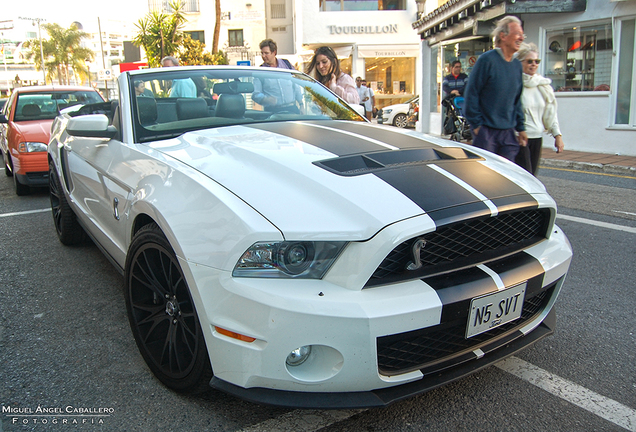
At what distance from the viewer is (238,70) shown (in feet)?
11.6

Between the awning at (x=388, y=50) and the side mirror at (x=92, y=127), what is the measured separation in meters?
24.0

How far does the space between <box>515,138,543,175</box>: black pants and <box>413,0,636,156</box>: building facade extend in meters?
6.49

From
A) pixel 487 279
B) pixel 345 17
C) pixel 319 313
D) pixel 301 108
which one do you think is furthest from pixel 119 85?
pixel 345 17

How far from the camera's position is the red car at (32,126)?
22.5ft

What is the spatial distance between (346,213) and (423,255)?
328 millimetres

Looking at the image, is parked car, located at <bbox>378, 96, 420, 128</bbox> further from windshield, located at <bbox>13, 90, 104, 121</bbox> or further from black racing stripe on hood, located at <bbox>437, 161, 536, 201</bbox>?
black racing stripe on hood, located at <bbox>437, 161, 536, 201</bbox>

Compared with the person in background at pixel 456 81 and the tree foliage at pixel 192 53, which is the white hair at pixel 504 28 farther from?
the tree foliage at pixel 192 53

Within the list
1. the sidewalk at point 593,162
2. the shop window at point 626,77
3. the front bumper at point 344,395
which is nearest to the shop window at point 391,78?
the shop window at point 626,77

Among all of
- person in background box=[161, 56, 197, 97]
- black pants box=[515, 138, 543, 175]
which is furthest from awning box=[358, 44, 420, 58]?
person in background box=[161, 56, 197, 97]

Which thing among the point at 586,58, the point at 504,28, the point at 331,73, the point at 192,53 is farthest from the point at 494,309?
the point at 192,53

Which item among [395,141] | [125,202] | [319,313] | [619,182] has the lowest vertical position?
[619,182]

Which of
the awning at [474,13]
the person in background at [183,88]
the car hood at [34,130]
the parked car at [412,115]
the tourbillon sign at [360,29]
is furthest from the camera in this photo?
the tourbillon sign at [360,29]

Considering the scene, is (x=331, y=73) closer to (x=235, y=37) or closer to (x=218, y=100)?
(x=218, y=100)

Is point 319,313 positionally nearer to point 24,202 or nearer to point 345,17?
point 24,202
